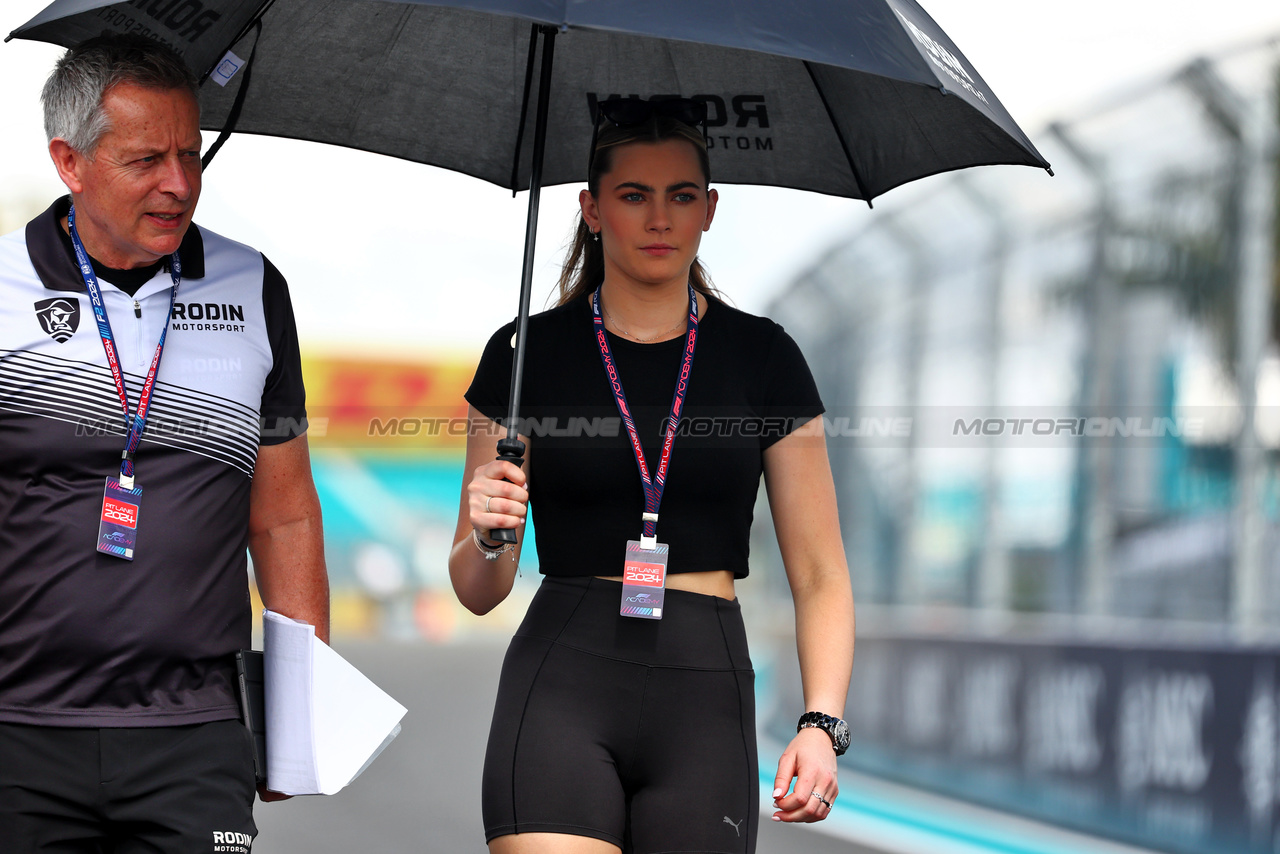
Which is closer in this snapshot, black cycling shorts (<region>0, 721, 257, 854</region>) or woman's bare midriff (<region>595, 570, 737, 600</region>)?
black cycling shorts (<region>0, 721, 257, 854</region>)

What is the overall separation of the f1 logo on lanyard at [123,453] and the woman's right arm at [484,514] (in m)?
0.57

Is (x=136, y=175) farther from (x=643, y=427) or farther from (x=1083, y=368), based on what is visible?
(x=1083, y=368)

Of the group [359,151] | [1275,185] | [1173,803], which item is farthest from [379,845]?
[1275,185]

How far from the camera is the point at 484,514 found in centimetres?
248

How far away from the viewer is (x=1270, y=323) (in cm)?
677

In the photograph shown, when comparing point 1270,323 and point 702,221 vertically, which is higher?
point 1270,323

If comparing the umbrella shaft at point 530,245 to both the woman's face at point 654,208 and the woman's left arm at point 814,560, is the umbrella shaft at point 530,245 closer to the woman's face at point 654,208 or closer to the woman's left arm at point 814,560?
the woman's face at point 654,208

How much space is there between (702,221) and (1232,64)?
4.70 metres

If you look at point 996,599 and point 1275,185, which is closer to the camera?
point 1275,185

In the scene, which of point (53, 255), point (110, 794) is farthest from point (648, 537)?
point (53, 255)

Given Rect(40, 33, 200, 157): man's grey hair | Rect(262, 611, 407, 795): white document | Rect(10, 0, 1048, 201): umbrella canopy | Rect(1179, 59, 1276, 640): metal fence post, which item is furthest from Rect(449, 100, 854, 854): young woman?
Rect(1179, 59, 1276, 640): metal fence post

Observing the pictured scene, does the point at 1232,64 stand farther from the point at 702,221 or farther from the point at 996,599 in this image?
the point at 702,221

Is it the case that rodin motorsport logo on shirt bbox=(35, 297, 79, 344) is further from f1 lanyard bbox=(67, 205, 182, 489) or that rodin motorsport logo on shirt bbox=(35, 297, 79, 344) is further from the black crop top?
the black crop top

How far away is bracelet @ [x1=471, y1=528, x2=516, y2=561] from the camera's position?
2.59 m
